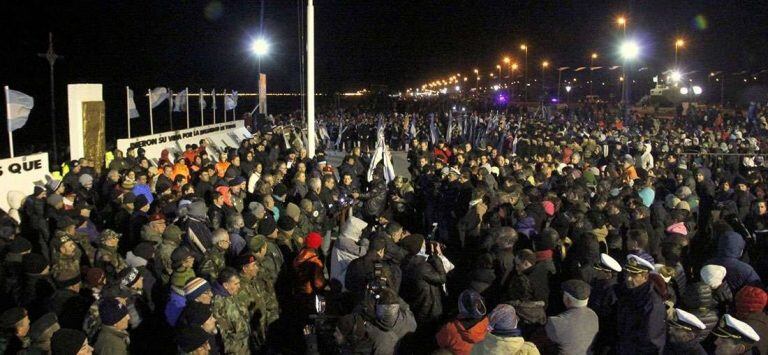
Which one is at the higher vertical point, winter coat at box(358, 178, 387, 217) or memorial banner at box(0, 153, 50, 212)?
memorial banner at box(0, 153, 50, 212)

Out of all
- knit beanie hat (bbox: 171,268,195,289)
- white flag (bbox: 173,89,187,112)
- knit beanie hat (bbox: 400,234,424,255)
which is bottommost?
knit beanie hat (bbox: 171,268,195,289)

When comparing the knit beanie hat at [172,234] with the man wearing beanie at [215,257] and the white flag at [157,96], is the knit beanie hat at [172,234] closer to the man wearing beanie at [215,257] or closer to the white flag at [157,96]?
the man wearing beanie at [215,257]

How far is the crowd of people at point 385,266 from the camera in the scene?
15.9 ft

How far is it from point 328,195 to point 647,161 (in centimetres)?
790

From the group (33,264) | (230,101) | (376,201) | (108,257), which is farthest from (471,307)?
(230,101)

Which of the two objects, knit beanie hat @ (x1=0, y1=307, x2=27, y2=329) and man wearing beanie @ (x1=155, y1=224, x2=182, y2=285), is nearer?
knit beanie hat @ (x1=0, y1=307, x2=27, y2=329)

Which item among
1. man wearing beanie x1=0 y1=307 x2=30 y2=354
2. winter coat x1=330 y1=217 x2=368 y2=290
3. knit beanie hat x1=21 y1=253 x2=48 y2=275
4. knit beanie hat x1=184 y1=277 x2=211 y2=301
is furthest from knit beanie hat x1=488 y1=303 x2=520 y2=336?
knit beanie hat x1=21 y1=253 x2=48 y2=275

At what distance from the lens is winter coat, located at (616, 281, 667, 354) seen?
5184 mm

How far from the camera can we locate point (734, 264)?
6.43 metres

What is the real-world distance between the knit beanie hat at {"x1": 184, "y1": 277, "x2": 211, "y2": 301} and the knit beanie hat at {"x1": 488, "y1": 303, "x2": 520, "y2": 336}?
2292mm

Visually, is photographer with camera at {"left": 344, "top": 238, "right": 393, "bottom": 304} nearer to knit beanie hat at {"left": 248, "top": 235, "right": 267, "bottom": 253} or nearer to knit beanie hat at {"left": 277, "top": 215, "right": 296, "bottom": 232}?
knit beanie hat at {"left": 248, "top": 235, "right": 267, "bottom": 253}

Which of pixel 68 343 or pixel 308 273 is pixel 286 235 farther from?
pixel 68 343

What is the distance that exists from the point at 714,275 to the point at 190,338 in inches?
180

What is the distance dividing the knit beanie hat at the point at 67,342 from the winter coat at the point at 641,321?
13.4ft
